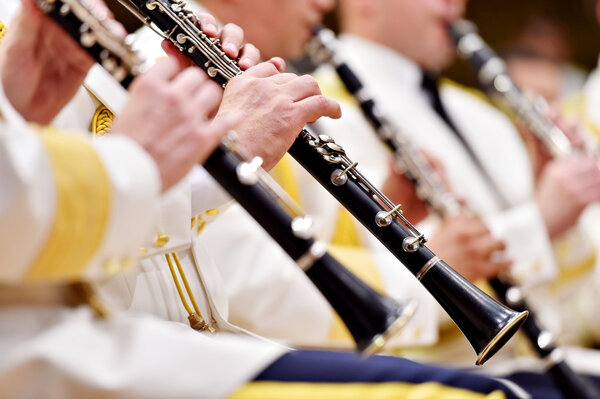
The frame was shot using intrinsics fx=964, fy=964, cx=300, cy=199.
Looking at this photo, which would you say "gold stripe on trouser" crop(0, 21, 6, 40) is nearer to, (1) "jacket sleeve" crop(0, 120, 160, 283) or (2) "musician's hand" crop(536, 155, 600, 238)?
(1) "jacket sleeve" crop(0, 120, 160, 283)

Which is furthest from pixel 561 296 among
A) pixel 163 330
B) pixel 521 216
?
pixel 163 330

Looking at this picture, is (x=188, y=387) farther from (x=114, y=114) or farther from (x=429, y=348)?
(x=429, y=348)

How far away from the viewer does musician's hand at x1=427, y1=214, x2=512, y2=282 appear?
1997mm

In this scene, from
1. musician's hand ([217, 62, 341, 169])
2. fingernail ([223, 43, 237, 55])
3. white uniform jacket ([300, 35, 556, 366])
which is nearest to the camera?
musician's hand ([217, 62, 341, 169])

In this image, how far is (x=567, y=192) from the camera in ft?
8.01

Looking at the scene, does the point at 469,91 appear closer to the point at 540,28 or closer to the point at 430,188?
the point at 430,188

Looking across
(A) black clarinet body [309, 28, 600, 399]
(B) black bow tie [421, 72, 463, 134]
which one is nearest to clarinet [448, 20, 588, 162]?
(B) black bow tie [421, 72, 463, 134]

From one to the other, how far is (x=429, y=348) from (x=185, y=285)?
106 cm

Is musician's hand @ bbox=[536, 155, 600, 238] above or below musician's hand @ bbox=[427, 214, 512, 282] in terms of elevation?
above

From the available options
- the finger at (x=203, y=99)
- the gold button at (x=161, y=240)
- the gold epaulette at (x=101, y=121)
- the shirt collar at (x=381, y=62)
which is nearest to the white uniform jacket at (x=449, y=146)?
the shirt collar at (x=381, y=62)

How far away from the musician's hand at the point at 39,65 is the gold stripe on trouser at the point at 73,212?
13.1 inches

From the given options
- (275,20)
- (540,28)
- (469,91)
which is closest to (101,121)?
(275,20)

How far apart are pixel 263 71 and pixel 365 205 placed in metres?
0.24

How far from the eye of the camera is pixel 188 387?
85 centimetres
